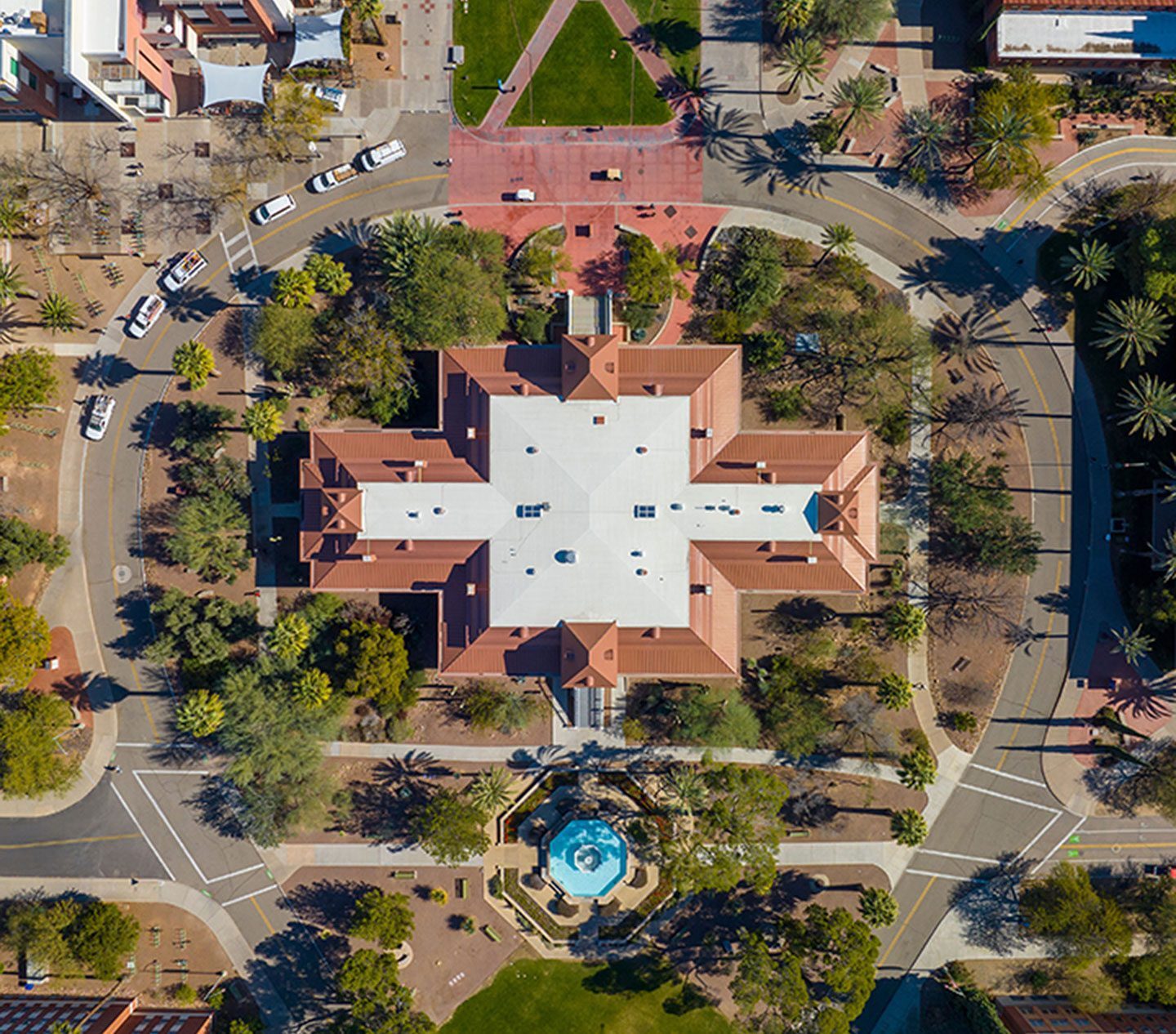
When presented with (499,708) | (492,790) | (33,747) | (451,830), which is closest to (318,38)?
(499,708)

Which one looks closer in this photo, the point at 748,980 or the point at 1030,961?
the point at 748,980

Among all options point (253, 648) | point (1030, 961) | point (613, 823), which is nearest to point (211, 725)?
point (253, 648)

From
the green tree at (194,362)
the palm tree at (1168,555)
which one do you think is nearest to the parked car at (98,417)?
the green tree at (194,362)

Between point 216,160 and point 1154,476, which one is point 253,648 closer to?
point 216,160

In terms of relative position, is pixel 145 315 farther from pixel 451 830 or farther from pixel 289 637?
pixel 451 830

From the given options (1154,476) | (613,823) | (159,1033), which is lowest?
(159,1033)

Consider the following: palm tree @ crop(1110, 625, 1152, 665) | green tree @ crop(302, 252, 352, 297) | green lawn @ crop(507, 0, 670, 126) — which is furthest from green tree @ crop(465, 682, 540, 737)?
green lawn @ crop(507, 0, 670, 126)

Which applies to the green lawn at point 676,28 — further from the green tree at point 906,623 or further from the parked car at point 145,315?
the green tree at point 906,623
